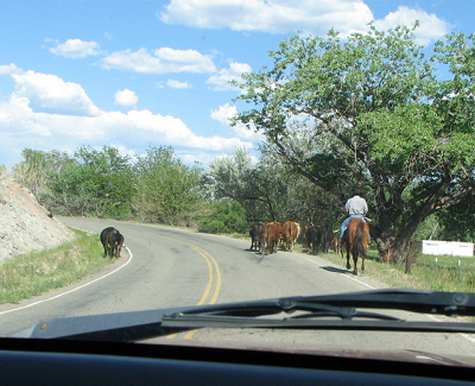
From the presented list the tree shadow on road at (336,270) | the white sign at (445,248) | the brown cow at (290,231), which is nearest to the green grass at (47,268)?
the tree shadow on road at (336,270)

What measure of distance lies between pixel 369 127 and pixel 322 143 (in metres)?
9.71

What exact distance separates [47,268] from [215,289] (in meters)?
9.55

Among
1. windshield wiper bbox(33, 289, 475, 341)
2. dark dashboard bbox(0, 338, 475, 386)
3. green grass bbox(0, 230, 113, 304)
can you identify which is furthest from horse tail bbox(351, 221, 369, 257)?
dark dashboard bbox(0, 338, 475, 386)

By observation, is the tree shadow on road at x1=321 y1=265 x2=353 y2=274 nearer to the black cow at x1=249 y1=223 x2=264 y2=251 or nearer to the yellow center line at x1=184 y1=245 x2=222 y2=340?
the yellow center line at x1=184 y1=245 x2=222 y2=340

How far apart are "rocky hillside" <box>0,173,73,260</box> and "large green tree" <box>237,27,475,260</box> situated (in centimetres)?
1152

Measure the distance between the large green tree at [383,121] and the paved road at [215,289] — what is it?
8.08 meters

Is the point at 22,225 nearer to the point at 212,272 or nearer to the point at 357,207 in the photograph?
the point at 212,272

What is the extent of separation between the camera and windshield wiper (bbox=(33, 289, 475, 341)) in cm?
318

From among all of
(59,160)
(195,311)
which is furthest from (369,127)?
(59,160)

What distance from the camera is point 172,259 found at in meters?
26.6

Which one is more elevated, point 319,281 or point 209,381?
point 209,381

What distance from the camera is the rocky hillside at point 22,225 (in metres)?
29.5

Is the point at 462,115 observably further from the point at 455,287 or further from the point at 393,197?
the point at 455,287

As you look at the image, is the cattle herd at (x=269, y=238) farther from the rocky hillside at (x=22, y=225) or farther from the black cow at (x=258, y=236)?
the rocky hillside at (x=22, y=225)
